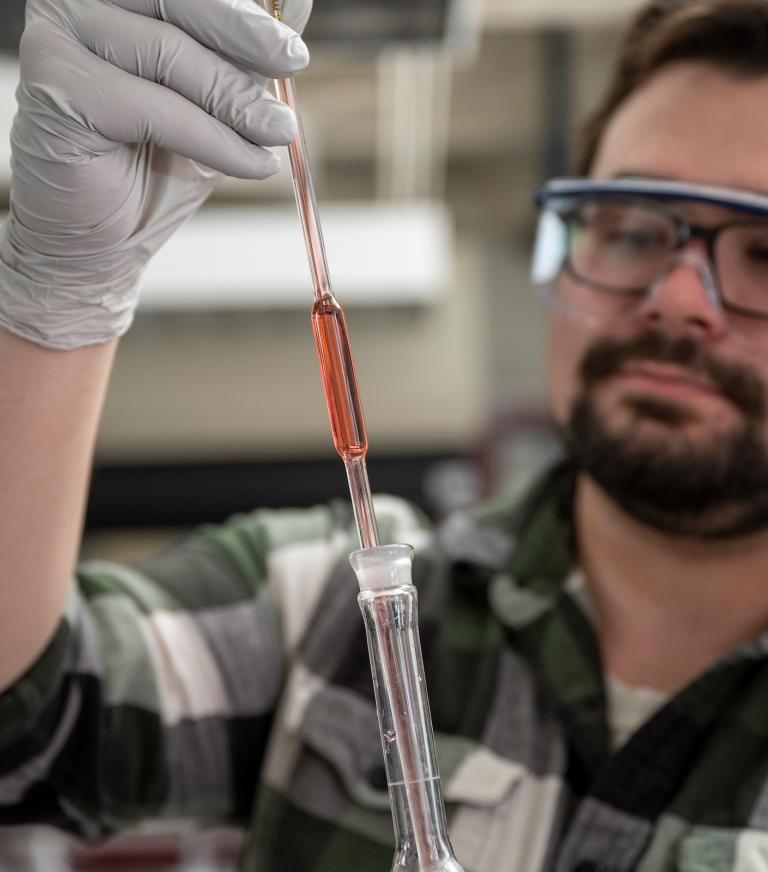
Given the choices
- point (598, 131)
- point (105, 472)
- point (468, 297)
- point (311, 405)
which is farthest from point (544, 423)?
point (598, 131)

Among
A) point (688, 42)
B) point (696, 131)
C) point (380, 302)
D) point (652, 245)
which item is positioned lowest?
point (380, 302)

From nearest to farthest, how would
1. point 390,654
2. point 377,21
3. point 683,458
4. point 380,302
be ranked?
point 390,654, point 683,458, point 377,21, point 380,302

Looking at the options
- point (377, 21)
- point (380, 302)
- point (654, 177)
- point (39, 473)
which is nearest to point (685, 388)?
point (654, 177)

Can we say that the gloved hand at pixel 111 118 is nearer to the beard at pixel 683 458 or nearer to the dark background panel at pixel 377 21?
the beard at pixel 683 458

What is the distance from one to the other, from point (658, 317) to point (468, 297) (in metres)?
5.48

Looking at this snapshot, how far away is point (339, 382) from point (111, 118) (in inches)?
10.9

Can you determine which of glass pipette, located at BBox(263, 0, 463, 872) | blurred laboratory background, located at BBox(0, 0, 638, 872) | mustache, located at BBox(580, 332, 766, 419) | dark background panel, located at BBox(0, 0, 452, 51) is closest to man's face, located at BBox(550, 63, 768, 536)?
mustache, located at BBox(580, 332, 766, 419)

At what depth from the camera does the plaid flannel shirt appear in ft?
3.87

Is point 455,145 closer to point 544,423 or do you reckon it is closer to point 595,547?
point 544,423

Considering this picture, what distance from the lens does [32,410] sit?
0.98 meters

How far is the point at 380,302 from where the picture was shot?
4973 millimetres

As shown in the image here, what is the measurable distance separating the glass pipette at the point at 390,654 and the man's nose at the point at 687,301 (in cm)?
61

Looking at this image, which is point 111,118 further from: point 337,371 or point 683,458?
point 683,458

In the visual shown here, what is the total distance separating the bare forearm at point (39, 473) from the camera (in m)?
0.97
